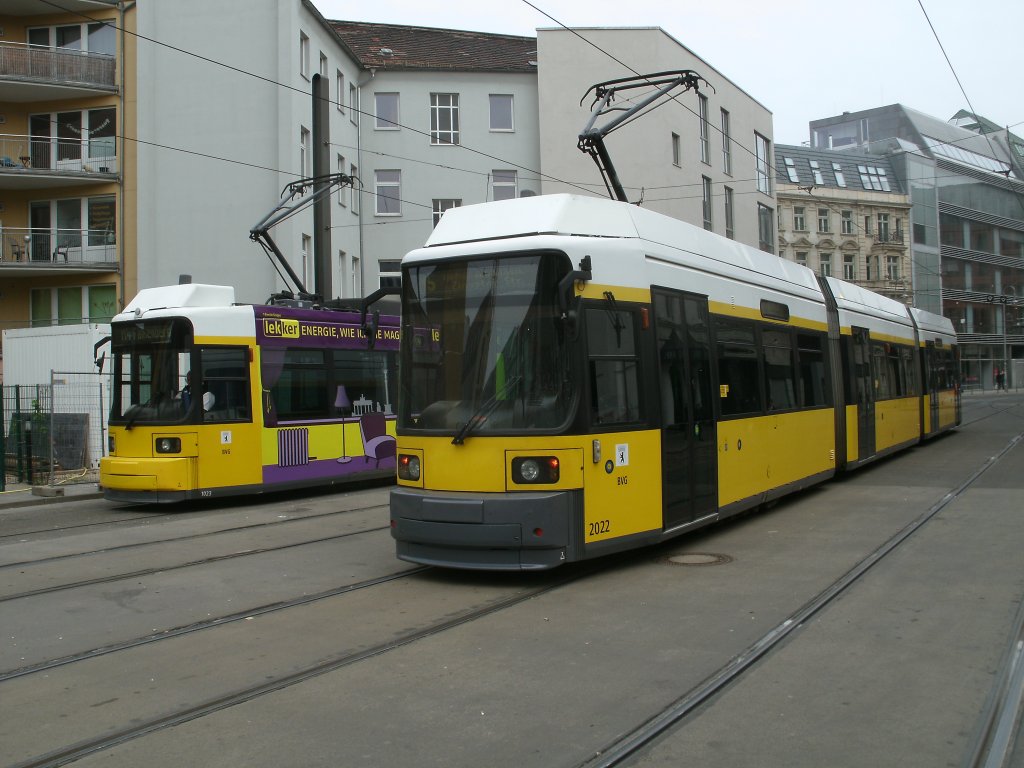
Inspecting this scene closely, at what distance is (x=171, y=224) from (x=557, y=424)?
79.2 feet

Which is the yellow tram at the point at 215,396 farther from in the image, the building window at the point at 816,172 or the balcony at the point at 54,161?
the building window at the point at 816,172

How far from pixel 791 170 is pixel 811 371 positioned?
5342 cm

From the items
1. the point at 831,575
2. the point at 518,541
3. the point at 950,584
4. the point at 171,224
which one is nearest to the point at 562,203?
the point at 518,541

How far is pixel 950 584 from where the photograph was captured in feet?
25.2

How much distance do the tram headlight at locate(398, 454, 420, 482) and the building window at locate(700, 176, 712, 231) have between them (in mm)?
31410

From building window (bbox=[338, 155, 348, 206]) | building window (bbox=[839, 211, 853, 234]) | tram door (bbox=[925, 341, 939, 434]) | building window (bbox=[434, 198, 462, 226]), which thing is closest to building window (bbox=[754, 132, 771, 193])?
building window (bbox=[434, 198, 462, 226])

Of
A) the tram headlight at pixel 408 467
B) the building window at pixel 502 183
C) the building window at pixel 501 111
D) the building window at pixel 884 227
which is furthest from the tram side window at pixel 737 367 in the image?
the building window at pixel 884 227

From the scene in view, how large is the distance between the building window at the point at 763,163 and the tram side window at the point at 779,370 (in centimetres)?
3221

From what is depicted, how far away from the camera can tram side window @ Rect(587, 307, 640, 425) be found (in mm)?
7949

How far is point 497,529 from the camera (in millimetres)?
7625

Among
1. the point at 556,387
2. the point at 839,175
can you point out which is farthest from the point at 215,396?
the point at 839,175

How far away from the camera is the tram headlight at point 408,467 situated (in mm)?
8211

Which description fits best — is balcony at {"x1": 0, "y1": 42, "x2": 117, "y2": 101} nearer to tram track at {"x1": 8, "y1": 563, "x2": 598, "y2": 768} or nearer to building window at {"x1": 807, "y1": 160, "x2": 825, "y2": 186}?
tram track at {"x1": 8, "y1": 563, "x2": 598, "y2": 768}

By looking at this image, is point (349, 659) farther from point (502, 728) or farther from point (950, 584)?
point (950, 584)
